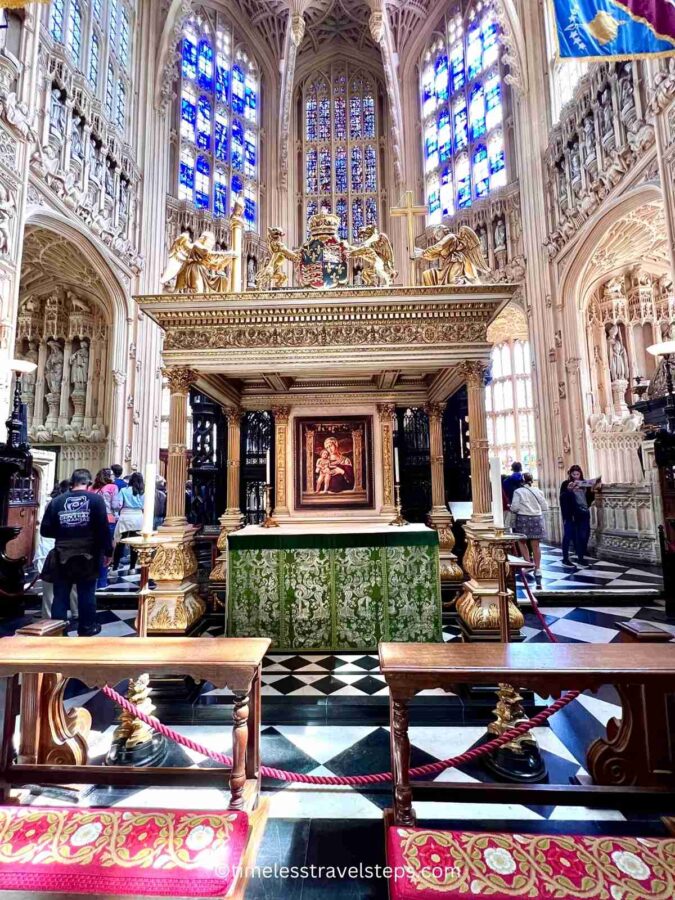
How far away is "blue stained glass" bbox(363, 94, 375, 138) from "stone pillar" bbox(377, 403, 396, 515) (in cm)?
1924

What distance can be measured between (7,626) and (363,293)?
581 centimetres

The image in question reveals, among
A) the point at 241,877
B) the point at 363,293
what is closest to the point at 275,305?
the point at 363,293

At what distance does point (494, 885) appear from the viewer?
1.46 meters

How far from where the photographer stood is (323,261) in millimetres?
4684

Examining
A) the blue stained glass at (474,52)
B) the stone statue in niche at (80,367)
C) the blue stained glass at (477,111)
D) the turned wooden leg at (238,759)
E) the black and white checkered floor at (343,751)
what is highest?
the blue stained glass at (474,52)

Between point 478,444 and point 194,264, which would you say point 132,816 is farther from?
point 194,264

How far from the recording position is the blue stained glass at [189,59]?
51.5 feet

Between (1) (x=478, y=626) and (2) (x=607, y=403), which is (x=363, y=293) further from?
(2) (x=607, y=403)

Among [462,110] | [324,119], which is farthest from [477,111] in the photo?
[324,119]

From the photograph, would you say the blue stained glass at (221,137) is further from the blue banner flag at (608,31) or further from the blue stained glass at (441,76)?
the blue banner flag at (608,31)

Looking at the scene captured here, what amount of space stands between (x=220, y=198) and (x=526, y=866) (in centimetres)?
1969

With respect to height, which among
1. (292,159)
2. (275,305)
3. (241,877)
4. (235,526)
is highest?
(292,159)

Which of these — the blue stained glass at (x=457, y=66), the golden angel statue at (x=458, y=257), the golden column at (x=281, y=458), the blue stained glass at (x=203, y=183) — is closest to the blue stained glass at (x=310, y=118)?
the blue stained glass at (x=203, y=183)

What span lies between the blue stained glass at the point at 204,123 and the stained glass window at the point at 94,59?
4.89 metres
